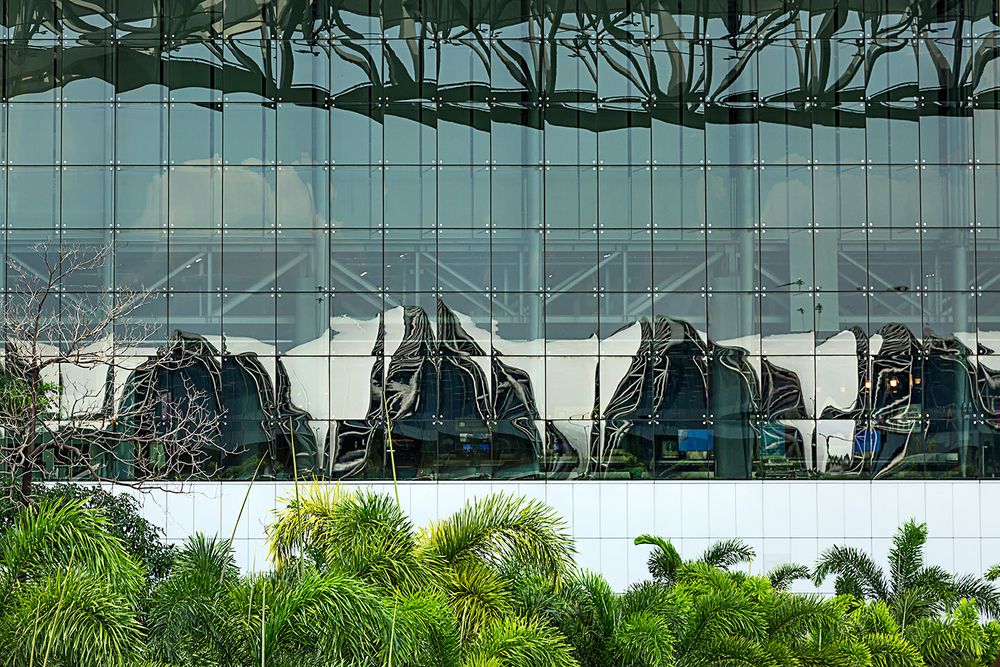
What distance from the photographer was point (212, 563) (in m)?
12.3

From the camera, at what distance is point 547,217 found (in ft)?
78.5

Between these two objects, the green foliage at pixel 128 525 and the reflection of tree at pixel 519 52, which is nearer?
the green foliage at pixel 128 525

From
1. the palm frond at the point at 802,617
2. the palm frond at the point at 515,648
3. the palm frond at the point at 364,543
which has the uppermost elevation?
the palm frond at the point at 364,543

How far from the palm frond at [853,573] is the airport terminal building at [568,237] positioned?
4.94 feet

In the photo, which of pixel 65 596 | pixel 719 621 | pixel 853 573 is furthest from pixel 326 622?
pixel 853 573

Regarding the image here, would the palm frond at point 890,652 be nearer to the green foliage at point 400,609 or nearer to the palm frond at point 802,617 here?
the green foliage at point 400,609

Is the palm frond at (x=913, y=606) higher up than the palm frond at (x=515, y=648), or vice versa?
the palm frond at (x=515, y=648)

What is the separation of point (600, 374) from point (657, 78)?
6277mm

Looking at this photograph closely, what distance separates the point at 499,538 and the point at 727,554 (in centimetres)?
1021

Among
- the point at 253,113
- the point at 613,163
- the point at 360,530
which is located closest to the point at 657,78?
the point at 613,163

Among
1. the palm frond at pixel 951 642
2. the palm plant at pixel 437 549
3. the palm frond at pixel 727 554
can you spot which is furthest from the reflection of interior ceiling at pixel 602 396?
the palm plant at pixel 437 549

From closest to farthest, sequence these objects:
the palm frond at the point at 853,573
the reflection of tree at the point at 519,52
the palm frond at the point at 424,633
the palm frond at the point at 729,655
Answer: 1. the palm frond at the point at 424,633
2. the palm frond at the point at 729,655
3. the palm frond at the point at 853,573
4. the reflection of tree at the point at 519,52

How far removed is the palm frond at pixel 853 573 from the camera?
68.9 ft

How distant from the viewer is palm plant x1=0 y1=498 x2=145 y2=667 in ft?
31.6
